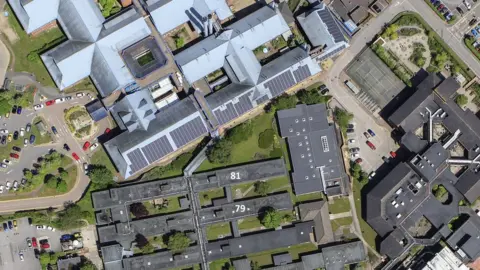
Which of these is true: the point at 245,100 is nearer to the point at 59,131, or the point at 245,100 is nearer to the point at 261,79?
the point at 261,79

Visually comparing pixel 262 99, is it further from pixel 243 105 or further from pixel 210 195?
pixel 210 195

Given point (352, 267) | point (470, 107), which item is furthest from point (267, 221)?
point (470, 107)

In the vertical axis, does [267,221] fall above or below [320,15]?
below

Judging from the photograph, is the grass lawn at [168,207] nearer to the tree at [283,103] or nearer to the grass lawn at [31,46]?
the tree at [283,103]

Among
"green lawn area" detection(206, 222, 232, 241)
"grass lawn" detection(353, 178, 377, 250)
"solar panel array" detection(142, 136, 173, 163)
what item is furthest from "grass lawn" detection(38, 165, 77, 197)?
"grass lawn" detection(353, 178, 377, 250)

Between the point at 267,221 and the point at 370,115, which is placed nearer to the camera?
the point at 267,221

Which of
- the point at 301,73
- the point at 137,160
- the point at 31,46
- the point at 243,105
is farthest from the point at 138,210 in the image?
the point at 301,73
